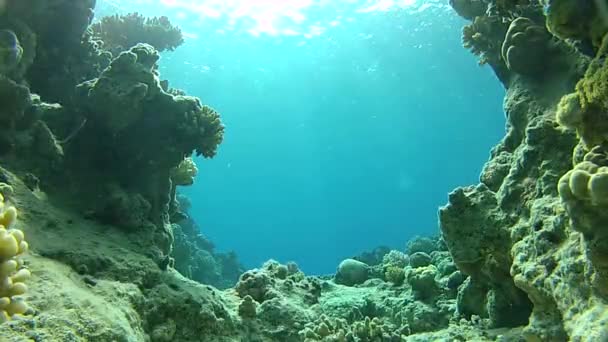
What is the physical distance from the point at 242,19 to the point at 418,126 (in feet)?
124

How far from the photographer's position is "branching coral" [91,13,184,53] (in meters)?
9.16

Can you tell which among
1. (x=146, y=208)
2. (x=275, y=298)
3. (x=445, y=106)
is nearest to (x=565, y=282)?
(x=275, y=298)

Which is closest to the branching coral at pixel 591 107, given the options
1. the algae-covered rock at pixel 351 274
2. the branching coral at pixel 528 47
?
the branching coral at pixel 528 47

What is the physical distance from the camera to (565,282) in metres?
3.76

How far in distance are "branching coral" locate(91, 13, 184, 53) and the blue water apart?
1426 centimetres

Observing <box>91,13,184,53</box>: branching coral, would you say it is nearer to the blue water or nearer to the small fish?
the small fish

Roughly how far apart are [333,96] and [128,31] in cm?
3778

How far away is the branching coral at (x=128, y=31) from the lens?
30.0ft

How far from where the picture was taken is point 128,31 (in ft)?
30.3

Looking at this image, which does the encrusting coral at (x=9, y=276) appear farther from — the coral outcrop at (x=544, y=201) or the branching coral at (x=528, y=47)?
the branching coral at (x=528, y=47)

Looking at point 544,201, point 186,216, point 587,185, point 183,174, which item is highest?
point 183,174

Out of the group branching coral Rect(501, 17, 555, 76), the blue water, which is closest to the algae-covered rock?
branching coral Rect(501, 17, 555, 76)

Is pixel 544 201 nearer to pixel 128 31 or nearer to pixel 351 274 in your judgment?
pixel 351 274

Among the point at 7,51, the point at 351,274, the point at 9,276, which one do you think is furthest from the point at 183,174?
the point at 351,274
